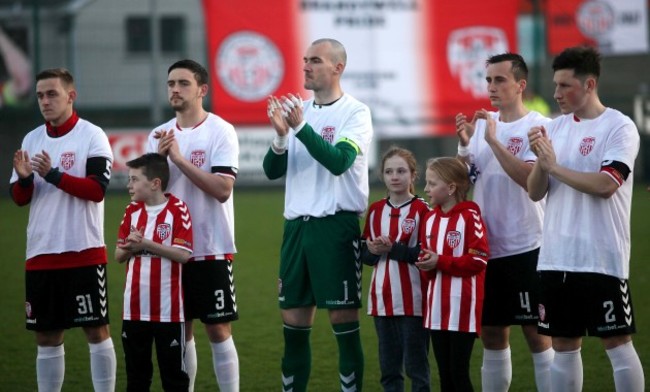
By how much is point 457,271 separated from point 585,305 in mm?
733

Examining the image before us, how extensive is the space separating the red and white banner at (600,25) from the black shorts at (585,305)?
21.3 metres

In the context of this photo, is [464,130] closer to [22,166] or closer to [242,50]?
[22,166]

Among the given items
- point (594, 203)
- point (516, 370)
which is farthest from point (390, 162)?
point (516, 370)

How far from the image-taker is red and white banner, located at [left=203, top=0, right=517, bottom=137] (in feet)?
82.8

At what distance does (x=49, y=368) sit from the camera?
22.3 ft

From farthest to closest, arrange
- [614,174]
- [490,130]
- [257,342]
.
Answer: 1. [257,342]
2. [490,130]
3. [614,174]

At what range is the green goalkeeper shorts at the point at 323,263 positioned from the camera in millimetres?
6539

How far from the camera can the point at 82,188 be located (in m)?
6.62

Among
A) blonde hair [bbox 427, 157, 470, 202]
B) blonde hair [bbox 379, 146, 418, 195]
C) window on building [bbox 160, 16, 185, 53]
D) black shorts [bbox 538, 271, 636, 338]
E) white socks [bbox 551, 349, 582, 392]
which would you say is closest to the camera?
black shorts [bbox 538, 271, 636, 338]

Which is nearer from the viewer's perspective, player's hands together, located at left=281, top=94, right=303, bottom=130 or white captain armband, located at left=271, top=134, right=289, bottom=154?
player's hands together, located at left=281, top=94, right=303, bottom=130

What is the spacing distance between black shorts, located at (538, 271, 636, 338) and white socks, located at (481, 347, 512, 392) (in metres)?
0.65

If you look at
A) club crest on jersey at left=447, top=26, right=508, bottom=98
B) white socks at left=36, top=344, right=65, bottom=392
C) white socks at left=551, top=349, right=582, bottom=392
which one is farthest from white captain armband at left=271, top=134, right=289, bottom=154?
club crest on jersey at left=447, top=26, right=508, bottom=98

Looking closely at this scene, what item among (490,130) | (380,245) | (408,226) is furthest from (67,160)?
(490,130)

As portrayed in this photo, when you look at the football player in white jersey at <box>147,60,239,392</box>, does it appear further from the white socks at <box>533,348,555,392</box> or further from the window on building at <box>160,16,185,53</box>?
the window on building at <box>160,16,185,53</box>
